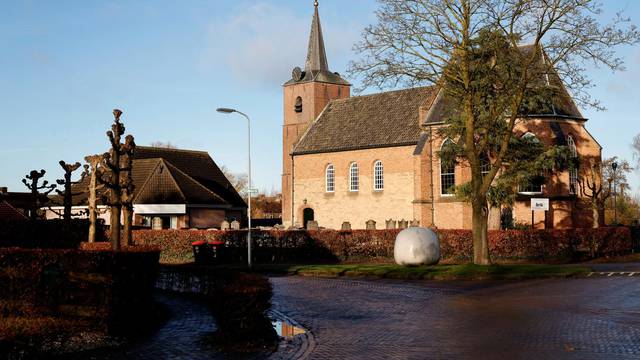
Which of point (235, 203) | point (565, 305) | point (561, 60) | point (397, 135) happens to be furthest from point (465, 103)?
point (235, 203)

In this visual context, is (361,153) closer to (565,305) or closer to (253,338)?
(565,305)

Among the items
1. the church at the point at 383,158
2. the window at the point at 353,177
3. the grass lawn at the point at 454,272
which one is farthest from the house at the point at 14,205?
the window at the point at 353,177

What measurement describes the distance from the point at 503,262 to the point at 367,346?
73.9ft

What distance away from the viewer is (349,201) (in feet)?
193

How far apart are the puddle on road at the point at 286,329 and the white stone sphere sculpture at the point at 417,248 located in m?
13.5

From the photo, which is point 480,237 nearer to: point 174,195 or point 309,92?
point 174,195

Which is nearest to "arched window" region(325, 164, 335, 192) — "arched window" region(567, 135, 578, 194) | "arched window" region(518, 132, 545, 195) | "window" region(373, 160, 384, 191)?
"window" region(373, 160, 384, 191)

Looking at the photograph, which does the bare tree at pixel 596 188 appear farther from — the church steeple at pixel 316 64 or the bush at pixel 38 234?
the bush at pixel 38 234

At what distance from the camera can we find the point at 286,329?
593 inches

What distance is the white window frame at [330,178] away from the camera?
60688mm

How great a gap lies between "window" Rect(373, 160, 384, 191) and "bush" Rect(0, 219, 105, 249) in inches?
1078

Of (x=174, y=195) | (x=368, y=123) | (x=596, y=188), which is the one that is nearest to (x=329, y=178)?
(x=368, y=123)

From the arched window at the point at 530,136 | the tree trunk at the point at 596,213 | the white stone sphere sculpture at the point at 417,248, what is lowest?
the white stone sphere sculpture at the point at 417,248

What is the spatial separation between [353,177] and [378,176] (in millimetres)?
2838
